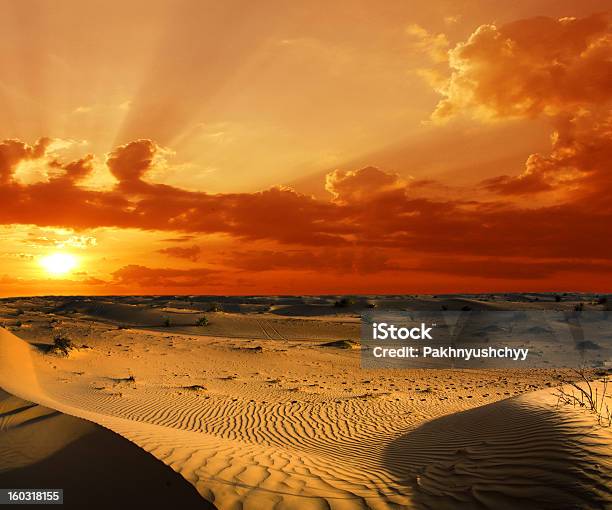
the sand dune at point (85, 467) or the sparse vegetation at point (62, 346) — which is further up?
the sand dune at point (85, 467)

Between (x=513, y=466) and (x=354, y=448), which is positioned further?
(x=354, y=448)

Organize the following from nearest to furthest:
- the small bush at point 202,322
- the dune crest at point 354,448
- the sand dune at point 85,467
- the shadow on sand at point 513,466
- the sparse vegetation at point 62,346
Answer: the shadow on sand at point 513,466 < the sand dune at point 85,467 < the dune crest at point 354,448 < the sparse vegetation at point 62,346 < the small bush at point 202,322

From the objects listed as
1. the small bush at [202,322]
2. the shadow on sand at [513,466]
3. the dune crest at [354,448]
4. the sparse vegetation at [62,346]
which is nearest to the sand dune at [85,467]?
the dune crest at [354,448]

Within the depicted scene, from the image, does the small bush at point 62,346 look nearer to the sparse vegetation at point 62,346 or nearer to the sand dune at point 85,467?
the sparse vegetation at point 62,346

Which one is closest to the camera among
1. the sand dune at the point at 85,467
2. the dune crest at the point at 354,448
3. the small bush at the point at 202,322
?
the sand dune at the point at 85,467

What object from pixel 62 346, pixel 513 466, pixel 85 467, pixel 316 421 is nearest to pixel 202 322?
pixel 62 346

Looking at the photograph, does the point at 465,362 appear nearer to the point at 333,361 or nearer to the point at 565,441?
the point at 333,361

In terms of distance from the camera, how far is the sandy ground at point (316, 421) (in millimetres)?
5266

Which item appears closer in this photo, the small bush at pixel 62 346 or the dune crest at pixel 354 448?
the dune crest at pixel 354 448

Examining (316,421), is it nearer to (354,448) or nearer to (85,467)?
(354,448)

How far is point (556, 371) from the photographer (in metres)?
21.4

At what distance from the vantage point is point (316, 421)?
1205cm

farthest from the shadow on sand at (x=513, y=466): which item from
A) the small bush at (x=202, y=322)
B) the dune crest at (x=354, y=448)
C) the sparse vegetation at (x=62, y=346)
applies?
the small bush at (x=202, y=322)

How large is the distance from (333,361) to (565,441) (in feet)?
61.3
